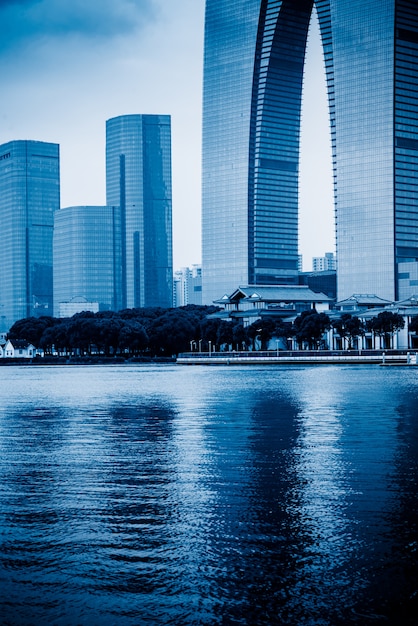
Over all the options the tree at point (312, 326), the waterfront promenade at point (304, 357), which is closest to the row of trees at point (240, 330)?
the tree at point (312, 326)

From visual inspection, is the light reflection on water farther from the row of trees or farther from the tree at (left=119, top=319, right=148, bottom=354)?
the tree at (left=119, top=319, right=148, bottom=354)

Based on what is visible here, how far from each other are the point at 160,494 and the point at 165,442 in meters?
13.0

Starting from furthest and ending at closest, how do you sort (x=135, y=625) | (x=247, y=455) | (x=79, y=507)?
(x=247, y=455)
(x=79, y=507)
(x=135, y=625)

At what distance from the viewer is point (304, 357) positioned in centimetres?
17112

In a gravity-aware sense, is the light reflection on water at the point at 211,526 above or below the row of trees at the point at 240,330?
below

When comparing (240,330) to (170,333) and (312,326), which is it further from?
Answer: (312,326)

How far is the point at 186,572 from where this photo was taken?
56.4ft

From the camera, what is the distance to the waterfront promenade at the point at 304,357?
155663mm

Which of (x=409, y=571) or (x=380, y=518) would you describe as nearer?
(x=409, y=571)

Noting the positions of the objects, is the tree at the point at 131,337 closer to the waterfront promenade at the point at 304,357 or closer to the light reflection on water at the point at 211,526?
the waterfront promenade at the point at 304,357

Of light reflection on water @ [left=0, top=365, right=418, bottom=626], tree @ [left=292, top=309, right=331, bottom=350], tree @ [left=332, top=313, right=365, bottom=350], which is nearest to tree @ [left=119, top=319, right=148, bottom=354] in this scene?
tree @ [left=292, top=309, right=331, bottom=350]

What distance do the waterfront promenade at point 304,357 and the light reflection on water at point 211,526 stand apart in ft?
378

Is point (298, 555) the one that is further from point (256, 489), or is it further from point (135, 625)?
point (256, 489)

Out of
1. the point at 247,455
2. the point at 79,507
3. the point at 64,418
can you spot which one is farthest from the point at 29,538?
the point at 64,418
